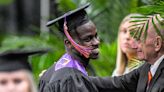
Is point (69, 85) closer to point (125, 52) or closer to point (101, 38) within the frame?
point (125, 52)

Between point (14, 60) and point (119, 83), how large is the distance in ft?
6.90

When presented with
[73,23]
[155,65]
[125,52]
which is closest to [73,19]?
[73,23]

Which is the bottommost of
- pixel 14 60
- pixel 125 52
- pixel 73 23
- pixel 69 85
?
pixel 69 85

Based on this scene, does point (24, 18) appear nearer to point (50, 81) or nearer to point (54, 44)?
point (54, 44)

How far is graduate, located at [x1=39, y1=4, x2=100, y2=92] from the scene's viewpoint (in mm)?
6875

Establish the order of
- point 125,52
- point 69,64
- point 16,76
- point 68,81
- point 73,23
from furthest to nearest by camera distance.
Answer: point 125,52, point 73,23, point 69,64, point 68,81, point 16,76

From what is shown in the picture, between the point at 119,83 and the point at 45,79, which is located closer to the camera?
the point at 45,79

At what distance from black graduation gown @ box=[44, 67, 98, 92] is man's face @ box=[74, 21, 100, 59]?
0.24m

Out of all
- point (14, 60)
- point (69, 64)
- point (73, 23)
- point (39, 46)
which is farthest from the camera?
point (39, 46)

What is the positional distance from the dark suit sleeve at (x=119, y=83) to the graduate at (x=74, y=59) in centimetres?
23

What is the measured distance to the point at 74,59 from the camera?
702 centimetres

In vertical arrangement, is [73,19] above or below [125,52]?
above

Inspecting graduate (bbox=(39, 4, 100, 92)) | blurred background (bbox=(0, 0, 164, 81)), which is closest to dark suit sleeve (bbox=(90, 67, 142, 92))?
graduate (bbox=(39, 4, 100, 92))

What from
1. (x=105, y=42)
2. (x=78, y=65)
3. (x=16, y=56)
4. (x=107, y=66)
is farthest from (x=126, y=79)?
(x=105, y=42)
